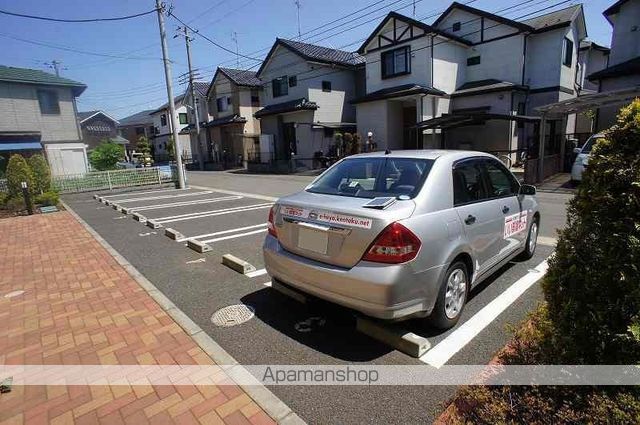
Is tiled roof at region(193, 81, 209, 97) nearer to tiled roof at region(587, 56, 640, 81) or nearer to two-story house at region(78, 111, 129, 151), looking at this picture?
two-story house at region(78, 111, 129, 151)

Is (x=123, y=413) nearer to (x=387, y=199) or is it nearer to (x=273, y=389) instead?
(x=273, y=389)

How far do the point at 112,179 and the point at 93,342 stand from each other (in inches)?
558

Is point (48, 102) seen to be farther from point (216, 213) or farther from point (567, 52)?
point (567, 52)

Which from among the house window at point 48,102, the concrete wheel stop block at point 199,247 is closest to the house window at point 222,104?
the house window at point 48,102

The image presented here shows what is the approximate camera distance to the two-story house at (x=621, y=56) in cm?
1556

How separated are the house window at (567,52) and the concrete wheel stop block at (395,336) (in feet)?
74.0

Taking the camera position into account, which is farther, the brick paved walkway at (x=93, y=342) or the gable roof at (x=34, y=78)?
the gable roof at (x=34, y=78)

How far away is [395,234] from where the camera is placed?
2.63 meters

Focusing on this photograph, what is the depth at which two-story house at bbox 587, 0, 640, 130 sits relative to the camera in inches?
613

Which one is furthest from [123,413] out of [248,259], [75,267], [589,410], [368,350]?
[75,267]

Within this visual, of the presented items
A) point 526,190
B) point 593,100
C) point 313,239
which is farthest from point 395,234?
point 593,100

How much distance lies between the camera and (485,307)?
3656 millimetres

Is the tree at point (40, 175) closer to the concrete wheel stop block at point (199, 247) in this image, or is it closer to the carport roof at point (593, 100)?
the concrete wheel stop block at point (199, 247)

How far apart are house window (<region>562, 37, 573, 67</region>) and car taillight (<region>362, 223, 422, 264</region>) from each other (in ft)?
73.8
